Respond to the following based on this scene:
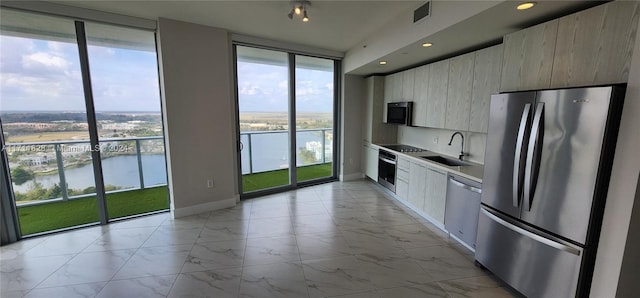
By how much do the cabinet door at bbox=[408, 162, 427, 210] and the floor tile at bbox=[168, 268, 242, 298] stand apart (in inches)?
103

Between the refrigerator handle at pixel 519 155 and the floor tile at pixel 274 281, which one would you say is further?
the floor tile at pixel 274 281

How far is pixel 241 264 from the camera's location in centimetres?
252

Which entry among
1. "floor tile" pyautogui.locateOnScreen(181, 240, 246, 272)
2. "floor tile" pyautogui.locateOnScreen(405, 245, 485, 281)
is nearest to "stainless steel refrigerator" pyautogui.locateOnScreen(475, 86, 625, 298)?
"floor tile" pyautogui.locateOnScreen(405, 245, 485, 281)

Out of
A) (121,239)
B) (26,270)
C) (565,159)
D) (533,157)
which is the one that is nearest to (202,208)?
(121,239)

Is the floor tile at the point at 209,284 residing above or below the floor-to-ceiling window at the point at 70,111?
below

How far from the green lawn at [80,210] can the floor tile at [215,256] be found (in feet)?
5.62

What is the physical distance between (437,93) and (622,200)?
95.0 inches

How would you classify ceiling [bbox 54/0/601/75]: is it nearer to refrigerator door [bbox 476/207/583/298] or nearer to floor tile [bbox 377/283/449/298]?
refrigerator door [bbox 476/207/583/298]

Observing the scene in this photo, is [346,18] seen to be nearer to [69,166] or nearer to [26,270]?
[69,166]

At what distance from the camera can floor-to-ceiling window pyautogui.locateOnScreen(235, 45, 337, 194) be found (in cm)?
438

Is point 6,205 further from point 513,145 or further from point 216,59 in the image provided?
point 513,145

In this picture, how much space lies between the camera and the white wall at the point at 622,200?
4.77 ft

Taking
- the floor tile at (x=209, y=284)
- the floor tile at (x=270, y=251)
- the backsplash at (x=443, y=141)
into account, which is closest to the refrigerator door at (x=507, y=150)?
the backsplash at (x=443, y=141)

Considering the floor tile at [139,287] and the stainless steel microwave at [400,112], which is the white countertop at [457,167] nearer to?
the stainless steel microwave at [400,112]
